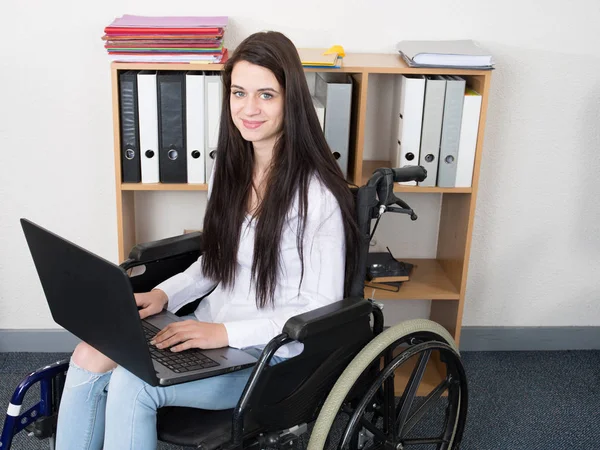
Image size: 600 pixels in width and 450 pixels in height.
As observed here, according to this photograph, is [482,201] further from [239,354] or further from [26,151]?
[26,151]

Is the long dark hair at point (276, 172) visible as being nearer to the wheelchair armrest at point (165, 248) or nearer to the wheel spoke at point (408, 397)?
the wheelchair armrest at point (165, 248)

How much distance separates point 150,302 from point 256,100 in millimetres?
544

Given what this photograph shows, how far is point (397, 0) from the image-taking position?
8.27 feet

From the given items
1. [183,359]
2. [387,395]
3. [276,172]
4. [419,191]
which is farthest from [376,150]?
[183,359]

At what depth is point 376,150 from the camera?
268 centimetres

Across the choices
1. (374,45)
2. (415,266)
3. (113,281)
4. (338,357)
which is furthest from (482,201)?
(113,281)

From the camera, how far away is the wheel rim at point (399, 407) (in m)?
1.76

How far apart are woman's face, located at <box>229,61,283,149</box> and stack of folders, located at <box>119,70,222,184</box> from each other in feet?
1.60

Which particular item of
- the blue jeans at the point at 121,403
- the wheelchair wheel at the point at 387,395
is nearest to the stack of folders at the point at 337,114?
the wheelchair wheel at the point at 387,395

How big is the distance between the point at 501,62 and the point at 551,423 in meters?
1.17

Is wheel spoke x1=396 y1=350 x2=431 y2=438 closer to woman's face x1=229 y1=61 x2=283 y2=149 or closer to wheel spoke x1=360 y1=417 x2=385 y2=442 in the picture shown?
wheel spoke x1=360 y1=417 x2=385 y2=442

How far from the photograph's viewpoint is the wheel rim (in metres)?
1.76

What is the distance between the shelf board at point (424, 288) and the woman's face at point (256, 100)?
0.83 metres

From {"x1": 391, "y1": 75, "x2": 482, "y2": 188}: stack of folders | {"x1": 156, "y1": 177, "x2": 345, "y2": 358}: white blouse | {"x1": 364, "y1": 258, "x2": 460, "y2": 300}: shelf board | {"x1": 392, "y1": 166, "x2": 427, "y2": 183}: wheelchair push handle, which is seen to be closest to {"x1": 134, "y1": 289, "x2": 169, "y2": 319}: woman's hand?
{"x1": 156, "y1": 177, "x2": 345, "y2": 358}: white blouse
